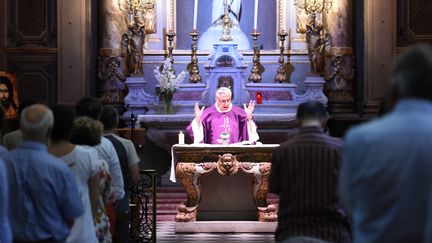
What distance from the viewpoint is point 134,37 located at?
16.0 meters

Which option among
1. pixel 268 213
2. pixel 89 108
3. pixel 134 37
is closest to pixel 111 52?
pixel 134 37

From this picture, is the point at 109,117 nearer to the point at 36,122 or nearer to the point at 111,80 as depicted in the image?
the point at 36,122

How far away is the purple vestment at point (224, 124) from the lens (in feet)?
40.8

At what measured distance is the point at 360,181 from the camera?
3621 millimetres

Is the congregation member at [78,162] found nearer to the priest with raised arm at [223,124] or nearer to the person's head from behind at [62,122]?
the person's head from behind at [62,122]

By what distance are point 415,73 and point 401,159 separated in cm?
31

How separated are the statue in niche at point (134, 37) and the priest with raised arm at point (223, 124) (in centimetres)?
377

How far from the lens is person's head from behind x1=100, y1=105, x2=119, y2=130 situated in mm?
7363

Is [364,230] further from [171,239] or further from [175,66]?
[175,66]

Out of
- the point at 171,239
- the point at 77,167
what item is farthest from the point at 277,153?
the point at 171,239

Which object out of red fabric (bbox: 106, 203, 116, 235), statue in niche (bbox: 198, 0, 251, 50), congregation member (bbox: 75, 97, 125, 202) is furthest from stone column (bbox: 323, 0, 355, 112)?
congregation member (bbox: 75, 97, 125, 202)

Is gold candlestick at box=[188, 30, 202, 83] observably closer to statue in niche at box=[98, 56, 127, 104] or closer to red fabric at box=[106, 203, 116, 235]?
statue in niche at box=[98, 56, 127, 104]

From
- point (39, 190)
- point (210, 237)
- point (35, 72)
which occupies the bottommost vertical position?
point (210, 237)

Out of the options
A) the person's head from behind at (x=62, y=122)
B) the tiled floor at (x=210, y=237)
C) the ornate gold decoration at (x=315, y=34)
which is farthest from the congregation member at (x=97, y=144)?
the ornate gold decoration at (x=315, y=34)
